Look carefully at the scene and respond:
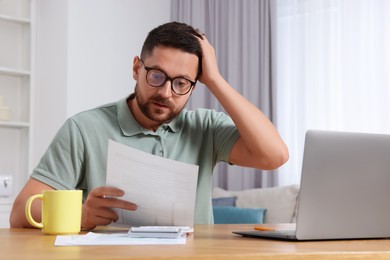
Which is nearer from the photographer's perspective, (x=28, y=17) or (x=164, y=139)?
(x=164, y=139)

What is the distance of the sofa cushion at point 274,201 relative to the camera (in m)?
4.24

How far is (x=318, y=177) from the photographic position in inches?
51.6

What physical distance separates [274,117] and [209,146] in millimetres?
2524

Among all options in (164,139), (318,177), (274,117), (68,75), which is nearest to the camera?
(318,177)

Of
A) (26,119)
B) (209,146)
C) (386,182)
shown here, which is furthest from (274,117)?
(386,182)

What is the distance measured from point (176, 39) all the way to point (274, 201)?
2.62 meters

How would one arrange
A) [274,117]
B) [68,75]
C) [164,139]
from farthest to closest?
[274,117] → [68,75] → [164,139]

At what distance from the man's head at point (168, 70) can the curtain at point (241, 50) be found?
273 cm

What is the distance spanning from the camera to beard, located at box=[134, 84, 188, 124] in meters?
1.87

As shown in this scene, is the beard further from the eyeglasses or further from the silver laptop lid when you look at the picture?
the silver laptop lid

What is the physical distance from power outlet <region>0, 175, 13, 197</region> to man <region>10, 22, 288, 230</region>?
2.32 metres

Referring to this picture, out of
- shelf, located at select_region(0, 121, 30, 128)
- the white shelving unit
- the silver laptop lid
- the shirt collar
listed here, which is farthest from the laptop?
the white shelving unit

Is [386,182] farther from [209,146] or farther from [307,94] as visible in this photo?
[307,94]

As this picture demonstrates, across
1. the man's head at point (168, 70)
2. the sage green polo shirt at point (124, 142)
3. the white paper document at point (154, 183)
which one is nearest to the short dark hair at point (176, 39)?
the man's head at point (168, 70)
